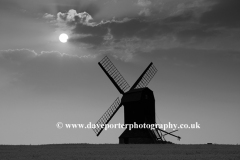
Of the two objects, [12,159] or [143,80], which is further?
[143,80]

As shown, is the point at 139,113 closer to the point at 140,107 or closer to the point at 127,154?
the point at 140,107

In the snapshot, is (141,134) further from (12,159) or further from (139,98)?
(12,159)

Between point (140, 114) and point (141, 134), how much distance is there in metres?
2.37

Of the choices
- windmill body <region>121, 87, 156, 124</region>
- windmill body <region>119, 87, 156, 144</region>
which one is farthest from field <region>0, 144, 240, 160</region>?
windmill body <region>121, 87, 156, 124</region>

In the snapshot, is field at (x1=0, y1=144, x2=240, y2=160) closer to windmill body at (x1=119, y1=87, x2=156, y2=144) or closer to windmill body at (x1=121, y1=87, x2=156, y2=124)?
windmill body at (x1=119, y1=87, x2=156, y2=144)

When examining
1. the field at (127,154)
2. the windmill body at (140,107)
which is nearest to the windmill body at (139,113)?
the windmill body at (140,107)

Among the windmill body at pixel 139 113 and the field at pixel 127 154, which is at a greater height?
the windmill body at pixel 139 113

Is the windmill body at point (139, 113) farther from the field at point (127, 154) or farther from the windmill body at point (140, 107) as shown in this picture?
the field at point (127, 154)

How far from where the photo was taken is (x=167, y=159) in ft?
63.1

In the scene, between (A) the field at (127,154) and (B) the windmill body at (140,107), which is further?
(B) the windmill body at (140,107)

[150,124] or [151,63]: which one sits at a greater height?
[151,63]

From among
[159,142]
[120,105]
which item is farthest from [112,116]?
[159,142]

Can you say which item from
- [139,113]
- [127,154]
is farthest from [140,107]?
[127,154]

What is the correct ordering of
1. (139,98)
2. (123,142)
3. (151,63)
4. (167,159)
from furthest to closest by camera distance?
(151,63) < (123,142) < (139,98) < (167,159)
